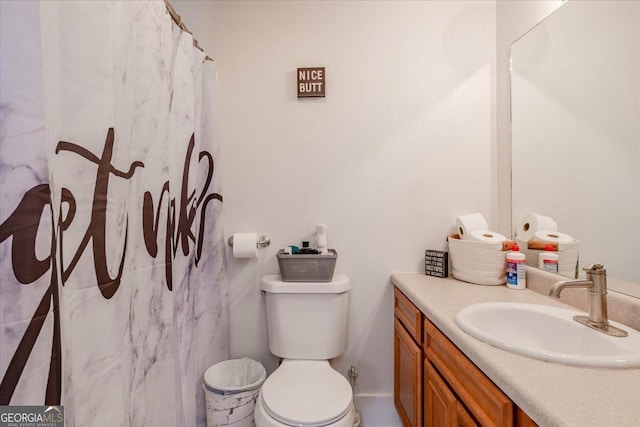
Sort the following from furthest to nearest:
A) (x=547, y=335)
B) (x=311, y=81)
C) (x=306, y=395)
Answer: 1. (x=311, y=81)
2. (x=306, y=395)
3. (x=547, y=335)

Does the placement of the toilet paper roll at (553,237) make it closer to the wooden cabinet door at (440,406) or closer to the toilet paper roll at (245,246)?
the wooden cabinet door at (440,406)

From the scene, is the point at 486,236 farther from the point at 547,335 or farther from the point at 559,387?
the point at 559,387

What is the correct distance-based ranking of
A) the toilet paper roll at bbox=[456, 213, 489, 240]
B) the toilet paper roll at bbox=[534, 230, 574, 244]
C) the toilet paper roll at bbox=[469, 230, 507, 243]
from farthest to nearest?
the toilet paper roll at bbox=[456, 213, 489, 240], the toilet paper roll at bbox=[469, 230, 507, 243], the toilet paper roll at bbox=[534, 230, 574, 244]

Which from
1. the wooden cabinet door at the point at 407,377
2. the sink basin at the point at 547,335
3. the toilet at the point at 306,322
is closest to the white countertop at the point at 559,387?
the sink basin at the point at 547,335

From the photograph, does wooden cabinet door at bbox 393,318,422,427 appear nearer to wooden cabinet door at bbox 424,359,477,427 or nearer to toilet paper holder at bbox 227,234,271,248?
wooden cabinet door at bbox 424,359,477,427

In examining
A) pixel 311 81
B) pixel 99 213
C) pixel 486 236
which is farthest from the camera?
pixel 311 81

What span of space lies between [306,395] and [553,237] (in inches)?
46.9

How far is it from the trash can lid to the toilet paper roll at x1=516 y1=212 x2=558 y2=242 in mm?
1390

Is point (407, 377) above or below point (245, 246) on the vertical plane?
below

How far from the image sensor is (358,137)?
1.47 meters

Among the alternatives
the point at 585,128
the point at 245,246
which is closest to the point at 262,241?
the point at 245,246

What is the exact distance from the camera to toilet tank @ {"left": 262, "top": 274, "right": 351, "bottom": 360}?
4.35 ft

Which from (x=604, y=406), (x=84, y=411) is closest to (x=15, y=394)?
(x=84, y=411)

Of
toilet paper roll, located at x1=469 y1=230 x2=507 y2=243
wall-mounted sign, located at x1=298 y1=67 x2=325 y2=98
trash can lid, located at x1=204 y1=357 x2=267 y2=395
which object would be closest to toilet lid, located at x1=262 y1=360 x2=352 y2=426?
trash can lid, located at x1=204 y1=357 x2=267 y2=395
